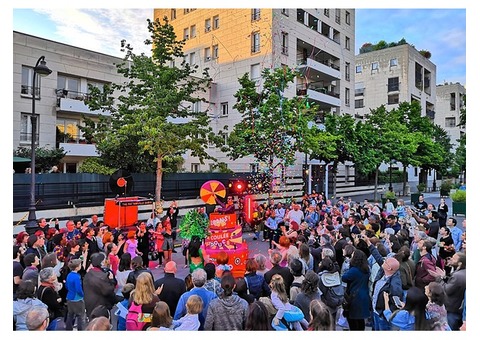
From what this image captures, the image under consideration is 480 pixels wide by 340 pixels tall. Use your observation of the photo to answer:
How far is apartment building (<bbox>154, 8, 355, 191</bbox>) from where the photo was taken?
24625mm

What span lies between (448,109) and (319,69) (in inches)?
1076

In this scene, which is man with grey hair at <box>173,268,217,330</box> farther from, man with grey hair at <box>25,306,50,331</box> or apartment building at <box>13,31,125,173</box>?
apartment building at <box>13,31,125,173</box>

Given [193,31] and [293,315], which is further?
[193,31]

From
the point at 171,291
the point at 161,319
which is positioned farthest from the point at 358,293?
the point at 161,319

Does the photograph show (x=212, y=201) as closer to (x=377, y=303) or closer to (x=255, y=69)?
(x=377, y=303)

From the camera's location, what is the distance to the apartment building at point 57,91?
19875 millimetres

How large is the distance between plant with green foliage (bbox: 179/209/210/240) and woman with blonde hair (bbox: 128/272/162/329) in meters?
5.01

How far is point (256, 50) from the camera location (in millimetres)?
25078

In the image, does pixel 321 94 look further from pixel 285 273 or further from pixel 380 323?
pixel 380 323

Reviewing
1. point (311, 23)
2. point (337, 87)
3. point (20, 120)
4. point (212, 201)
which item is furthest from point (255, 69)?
point (212, 201)

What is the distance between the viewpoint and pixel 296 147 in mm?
19844

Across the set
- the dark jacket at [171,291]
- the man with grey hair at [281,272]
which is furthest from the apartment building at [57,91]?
the man with grey hair at [281,272]

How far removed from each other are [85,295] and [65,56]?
20052 millimetres

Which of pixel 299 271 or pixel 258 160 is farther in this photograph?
pixel 258 160
